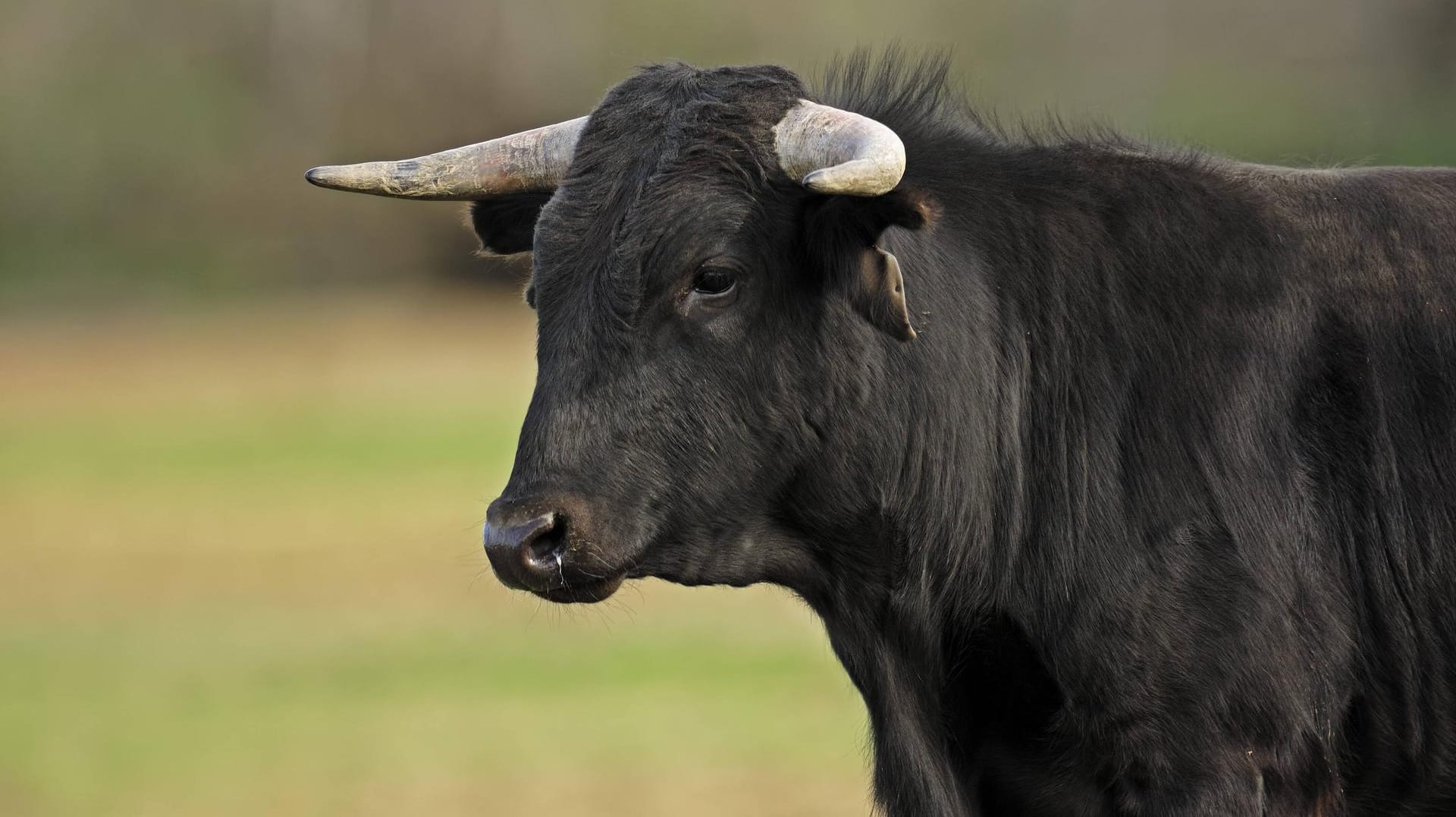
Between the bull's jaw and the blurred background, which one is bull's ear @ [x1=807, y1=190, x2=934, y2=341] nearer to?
the bull's jaw

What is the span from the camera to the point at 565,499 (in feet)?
16.7

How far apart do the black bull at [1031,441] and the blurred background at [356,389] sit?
44.2 inches

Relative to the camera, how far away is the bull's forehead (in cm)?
524

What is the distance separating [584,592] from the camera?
5.15 m

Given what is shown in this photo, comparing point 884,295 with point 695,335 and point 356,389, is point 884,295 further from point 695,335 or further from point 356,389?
point 356,389

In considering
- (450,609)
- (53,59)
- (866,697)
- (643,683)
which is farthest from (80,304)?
(866,697)

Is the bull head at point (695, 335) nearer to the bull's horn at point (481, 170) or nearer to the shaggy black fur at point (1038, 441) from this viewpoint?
the shaggy black fur at point (1038, 441)

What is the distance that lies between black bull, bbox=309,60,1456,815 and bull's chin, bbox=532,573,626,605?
13 millimetres

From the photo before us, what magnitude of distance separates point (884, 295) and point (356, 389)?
32494mm

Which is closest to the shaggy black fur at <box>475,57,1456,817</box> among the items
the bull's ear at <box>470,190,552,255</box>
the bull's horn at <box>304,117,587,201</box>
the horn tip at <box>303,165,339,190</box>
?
the bull's horn at <box>304,117,587,201</box>

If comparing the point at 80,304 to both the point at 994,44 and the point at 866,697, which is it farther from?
Answer: the point at 866,697

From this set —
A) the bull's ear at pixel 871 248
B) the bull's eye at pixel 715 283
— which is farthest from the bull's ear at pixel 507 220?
the bull's ear at pixel 871 248

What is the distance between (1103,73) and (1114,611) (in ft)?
144

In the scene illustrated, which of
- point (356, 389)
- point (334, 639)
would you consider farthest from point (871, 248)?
point (356, 389)
